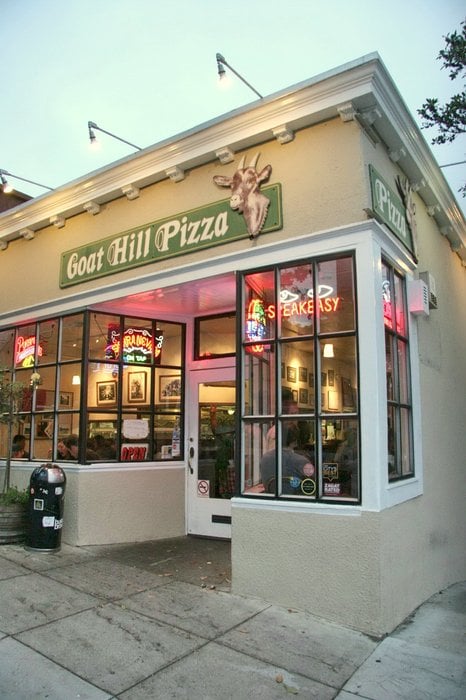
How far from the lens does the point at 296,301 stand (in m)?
5.38

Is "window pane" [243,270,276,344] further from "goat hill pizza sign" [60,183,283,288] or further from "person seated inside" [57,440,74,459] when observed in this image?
"person seated inside" [57,440,74,459]

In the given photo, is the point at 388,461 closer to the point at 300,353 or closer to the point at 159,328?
the point at 300,353

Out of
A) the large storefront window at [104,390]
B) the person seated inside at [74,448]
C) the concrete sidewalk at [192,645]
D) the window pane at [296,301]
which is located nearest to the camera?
the concrete sidewalk at [192,645]

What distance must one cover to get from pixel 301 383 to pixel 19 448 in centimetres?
521

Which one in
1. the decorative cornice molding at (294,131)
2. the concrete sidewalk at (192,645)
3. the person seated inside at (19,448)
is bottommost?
the concrete sidewalk at (192,645)

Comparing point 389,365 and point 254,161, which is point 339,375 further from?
point 254,161

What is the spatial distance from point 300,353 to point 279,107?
2492 millimetres

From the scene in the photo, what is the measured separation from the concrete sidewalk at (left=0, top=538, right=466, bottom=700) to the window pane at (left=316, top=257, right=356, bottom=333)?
103 inches

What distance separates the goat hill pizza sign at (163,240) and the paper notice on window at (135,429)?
2.08 meters

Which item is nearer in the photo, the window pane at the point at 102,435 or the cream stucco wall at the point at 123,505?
the cream stucco wall at the point at 123,505

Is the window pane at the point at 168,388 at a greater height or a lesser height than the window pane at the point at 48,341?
lesser

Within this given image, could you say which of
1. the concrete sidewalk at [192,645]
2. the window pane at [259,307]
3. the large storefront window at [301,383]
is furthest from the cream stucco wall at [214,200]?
the concrete sidewalk at [192,645]

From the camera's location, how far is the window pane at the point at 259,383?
5418 millimetres

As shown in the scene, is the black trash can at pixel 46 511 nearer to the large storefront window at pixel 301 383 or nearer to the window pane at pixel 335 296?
the large storefront window at pixel 301 383
